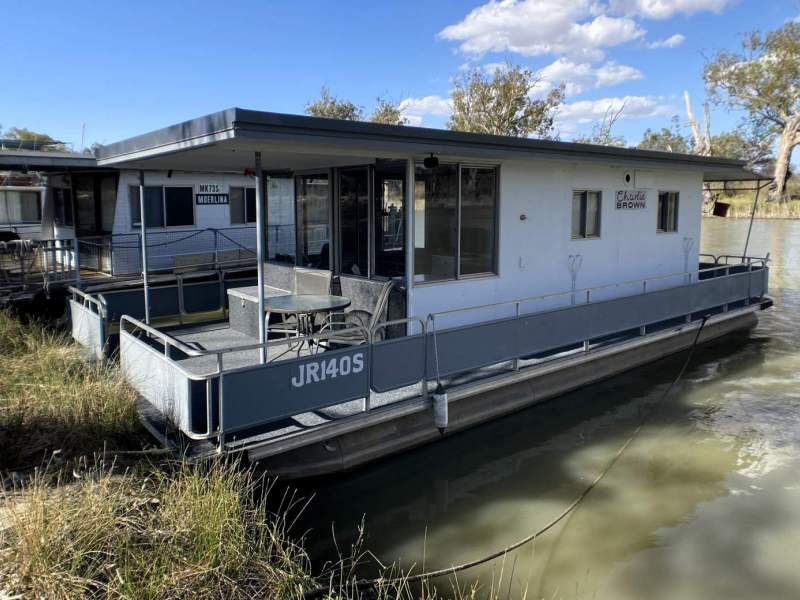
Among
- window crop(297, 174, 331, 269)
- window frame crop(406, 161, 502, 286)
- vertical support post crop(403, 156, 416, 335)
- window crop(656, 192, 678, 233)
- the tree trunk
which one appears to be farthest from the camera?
the tree trunk

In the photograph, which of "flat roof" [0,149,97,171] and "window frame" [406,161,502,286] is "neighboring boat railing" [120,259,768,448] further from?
"flat roof" [0,149,97,171]

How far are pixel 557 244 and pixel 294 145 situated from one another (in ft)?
15.3

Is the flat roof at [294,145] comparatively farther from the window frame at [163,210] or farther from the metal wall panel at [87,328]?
the window frame at [163,210]

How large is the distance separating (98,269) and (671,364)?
1163 centimetres

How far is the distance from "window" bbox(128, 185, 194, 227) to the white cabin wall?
928 cm

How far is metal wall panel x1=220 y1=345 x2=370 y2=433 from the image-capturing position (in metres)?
5.00


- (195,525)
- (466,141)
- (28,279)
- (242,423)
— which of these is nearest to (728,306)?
(466,141)

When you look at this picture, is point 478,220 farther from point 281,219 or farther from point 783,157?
point 783,157

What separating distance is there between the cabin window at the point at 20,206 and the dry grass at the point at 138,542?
16.2m

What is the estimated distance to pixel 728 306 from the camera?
11.7 metres

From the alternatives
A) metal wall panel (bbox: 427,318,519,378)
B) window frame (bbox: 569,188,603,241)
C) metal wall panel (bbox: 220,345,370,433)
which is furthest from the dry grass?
window frame (bbox: 569,188,603,241)

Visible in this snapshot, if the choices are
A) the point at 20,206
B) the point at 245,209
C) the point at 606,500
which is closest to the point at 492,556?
the point at 606,500

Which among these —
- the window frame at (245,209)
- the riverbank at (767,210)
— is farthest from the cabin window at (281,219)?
the riverbank at (767,210)

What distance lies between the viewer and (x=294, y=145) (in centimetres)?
556
